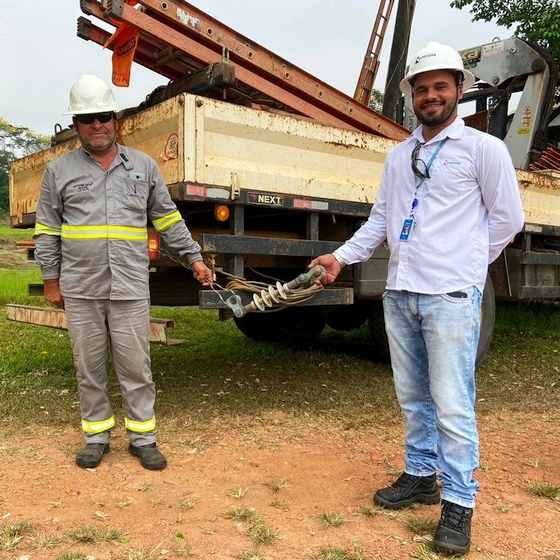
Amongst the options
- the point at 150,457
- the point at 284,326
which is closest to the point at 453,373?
the point at 150,457

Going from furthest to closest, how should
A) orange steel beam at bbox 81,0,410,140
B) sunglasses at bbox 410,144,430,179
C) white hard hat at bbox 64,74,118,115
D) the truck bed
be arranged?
orange steel beam at bbox 81,0,410,140, the truck bed, white hard hat at bbox 64,74,118,115, sunglasses at bbox 410,144,430,179

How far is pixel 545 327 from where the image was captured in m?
7.61

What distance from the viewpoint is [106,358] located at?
328cm

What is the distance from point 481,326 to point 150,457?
107 inches

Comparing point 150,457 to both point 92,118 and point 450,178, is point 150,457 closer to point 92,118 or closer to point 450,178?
point 92,118

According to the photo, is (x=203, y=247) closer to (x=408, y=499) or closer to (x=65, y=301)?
(x=65, y=301)

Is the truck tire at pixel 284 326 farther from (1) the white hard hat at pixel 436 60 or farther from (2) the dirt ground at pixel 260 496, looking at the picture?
(1) the white hard hat at pixel 436 60

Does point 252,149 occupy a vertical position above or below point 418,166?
above

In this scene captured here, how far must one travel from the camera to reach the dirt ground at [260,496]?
7.75 feet

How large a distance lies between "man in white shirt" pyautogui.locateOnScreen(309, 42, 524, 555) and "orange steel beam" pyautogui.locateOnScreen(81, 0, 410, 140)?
177 centimetres

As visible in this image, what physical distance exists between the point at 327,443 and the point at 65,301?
162cm

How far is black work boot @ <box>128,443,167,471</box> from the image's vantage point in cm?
309

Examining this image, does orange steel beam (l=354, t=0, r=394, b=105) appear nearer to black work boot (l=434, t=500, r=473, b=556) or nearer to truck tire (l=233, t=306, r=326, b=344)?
truck tire (l=233, t=306, r=326, b=344)

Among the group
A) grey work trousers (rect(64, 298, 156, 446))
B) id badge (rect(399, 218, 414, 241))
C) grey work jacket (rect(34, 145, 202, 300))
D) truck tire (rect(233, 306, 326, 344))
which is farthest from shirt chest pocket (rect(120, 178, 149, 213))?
truck tire (rect(233, 306, 326, 344))
